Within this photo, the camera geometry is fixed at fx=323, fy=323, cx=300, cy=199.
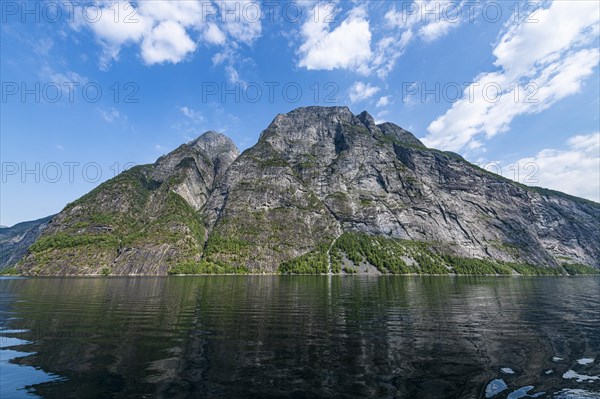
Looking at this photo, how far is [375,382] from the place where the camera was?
1667 centimetres

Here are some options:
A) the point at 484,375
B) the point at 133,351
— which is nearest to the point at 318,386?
the point at 484,375

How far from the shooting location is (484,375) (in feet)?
58.3

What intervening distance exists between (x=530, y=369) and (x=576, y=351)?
Result: 25.6ft

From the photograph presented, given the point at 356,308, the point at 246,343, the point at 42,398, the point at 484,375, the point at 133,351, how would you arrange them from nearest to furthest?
the point at 42,398 → the point at 484,375 → the point at 133,351 → the point at 246,343 → the point at 356,308

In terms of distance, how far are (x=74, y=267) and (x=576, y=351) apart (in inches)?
9438

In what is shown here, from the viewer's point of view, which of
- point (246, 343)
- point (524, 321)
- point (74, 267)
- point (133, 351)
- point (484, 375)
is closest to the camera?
point (484, 375)

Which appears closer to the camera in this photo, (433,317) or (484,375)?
(484,375)

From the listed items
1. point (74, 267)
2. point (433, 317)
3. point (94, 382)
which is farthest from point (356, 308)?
point (74, 267)

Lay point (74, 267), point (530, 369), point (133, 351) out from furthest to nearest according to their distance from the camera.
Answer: point (74, 267) < point (133, 351) < point (530, 369)

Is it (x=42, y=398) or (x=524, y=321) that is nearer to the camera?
(x=42, y=398)

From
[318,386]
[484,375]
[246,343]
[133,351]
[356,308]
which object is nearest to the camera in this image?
[318,386]

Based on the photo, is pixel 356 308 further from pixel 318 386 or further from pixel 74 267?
pixel 74 267

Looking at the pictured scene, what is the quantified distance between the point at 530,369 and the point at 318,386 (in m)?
13.1

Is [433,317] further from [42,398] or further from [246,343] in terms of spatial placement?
[42,398]
